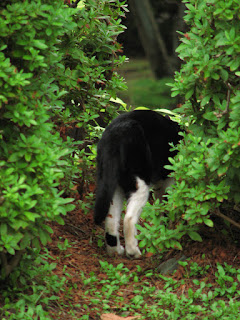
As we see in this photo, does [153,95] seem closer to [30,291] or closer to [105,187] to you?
[105,187]

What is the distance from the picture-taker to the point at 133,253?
236 inches

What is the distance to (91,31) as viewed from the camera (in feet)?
21.7

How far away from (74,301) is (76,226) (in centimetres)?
181

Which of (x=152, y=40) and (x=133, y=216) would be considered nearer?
(x=133, y=216)

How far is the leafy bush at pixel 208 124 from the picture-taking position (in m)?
4.55

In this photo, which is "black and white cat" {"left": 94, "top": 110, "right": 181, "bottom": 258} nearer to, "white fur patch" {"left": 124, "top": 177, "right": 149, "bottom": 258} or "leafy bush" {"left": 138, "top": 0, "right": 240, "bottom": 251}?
"white fur patch" {"left": 124, "top": 177, "right": 149, "bottom": 258}

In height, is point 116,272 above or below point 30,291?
below

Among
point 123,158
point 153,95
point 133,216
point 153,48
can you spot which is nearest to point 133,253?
point 133,216

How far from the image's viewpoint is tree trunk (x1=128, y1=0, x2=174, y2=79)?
12062 mm

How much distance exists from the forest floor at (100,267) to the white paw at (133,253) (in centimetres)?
6

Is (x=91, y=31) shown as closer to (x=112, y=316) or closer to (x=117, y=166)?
(x=117, y=166)

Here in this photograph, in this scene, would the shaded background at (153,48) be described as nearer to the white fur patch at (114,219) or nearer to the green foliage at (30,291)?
the white fur patch at (114,219)

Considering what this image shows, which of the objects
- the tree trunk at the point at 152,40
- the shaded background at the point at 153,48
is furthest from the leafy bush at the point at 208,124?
the tree trunk at the point at 152,40

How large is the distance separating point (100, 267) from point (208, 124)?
1791 mm
